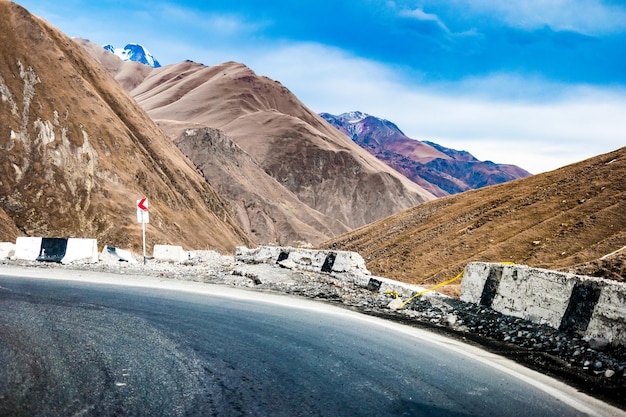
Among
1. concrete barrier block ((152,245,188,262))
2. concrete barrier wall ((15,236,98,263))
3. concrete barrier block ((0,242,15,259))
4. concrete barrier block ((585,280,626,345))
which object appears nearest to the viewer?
concrete barrier block ((585,280,626,345))

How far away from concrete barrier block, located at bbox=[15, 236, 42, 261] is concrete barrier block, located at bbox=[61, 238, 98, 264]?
118 centimetres

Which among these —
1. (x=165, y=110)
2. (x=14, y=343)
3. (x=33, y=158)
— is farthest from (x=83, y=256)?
(x=165, y=110)

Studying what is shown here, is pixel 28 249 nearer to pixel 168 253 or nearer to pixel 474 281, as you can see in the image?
pixel 168 253

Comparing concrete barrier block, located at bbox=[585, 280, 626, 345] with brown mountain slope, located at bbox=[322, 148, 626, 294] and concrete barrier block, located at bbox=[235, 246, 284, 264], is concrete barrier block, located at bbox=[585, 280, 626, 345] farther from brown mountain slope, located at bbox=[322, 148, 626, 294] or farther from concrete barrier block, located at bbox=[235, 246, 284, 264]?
concrete barrier block, located at bbox=[235, 246, 284, 264]

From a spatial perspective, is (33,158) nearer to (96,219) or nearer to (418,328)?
(96,219)

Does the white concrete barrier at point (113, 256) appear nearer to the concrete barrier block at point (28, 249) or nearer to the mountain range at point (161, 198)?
the concrete barrier block at point (28, 249)

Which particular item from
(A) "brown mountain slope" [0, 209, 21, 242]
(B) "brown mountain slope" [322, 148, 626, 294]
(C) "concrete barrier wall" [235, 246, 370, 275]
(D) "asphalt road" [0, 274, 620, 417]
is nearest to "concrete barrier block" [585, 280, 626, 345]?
(D) "asphalt road" [0, 274, 620, 417]

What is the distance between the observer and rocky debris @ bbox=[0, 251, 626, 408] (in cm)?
652

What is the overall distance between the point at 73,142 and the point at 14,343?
161 feet

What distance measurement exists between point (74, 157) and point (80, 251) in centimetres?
3412

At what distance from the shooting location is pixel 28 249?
1848 centimetres

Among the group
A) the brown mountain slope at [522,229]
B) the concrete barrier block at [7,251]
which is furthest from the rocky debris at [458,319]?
the brown mountain slope at [522,229]

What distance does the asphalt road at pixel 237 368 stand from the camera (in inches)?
175

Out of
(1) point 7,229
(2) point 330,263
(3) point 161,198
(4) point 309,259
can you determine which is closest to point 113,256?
(4) point 309,259
